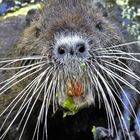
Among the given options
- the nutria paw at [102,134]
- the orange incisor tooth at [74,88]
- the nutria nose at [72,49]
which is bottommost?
the nutria paw at [102,134]

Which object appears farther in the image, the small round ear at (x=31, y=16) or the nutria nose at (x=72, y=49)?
the small round ear at (x=31, y=16)

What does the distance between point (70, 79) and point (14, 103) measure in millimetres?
1081

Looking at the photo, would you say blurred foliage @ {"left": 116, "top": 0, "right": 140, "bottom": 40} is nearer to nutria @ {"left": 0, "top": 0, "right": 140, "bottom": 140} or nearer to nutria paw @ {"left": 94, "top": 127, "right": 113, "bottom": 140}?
nutria @ {"left": 0, "top": 0, "right": 140, "bottom": 140}

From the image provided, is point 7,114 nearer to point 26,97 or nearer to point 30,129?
point 30,129

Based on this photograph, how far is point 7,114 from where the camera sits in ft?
21.2

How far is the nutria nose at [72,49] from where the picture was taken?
5.27 m

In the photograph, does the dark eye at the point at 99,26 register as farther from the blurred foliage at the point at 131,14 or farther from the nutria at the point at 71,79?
the blurred foliage at the point at 131,14

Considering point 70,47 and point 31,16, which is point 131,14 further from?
point 70,47

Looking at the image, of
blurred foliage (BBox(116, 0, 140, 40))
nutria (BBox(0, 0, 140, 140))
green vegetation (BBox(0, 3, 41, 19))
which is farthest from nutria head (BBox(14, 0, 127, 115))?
green vegetation (BBox(0, 3, 41, 19))

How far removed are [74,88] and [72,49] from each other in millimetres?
398

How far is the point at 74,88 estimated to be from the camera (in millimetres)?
5555

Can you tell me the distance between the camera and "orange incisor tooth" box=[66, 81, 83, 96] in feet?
18.0

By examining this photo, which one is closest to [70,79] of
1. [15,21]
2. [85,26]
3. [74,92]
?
[74,92]

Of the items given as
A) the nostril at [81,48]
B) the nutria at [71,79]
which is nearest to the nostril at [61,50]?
the nutria at [71,79]
